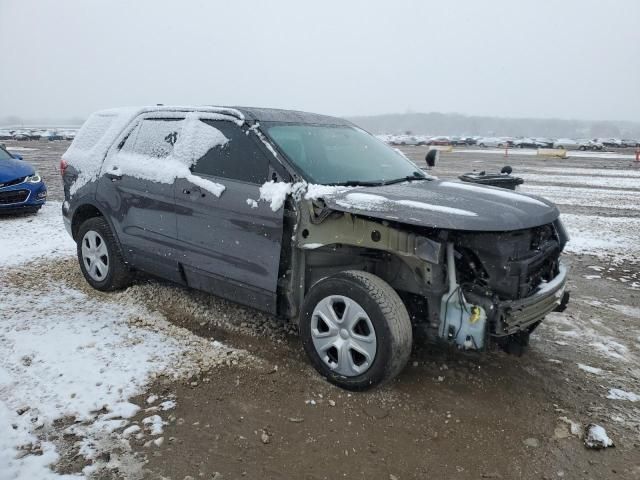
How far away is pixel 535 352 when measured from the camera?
3.95 metres

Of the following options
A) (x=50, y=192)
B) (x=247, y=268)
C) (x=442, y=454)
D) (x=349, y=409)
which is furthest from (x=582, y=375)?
(x=50, y=192)

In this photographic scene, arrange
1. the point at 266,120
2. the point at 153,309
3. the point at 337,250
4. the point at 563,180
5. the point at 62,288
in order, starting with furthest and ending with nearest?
1. the point at 563,180
2. the point at 62,288
3. the point at 153,309
4. the point at 266,120
5. the point at 337,250

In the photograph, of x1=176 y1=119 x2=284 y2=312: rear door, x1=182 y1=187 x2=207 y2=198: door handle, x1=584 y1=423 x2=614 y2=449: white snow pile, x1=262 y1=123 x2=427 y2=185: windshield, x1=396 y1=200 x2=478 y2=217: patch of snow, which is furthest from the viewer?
x1=182 y1=187 x2=207 y2=198: door handle

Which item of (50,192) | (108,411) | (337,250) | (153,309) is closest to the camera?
(108,411)

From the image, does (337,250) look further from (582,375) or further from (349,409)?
(582,375)

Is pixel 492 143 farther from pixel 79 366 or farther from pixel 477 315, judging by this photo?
pixel 79 366

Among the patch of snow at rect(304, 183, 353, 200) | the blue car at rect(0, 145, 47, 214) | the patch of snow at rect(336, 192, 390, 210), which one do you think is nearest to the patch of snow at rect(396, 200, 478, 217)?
the patch of snow at rect(336, 192, 390, 210)

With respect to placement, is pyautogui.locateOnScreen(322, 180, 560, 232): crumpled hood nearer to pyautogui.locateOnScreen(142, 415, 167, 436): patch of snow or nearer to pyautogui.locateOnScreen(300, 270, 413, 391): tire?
pyautogui.locateOnScreen(300, 270, 413, 391): tire

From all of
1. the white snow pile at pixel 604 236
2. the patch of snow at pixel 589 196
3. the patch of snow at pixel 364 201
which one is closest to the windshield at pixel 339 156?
the patch of snow at pixel 364 201

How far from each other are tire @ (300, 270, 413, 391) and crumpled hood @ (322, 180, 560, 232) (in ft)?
1.49

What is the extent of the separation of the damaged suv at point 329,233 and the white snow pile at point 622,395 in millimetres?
614

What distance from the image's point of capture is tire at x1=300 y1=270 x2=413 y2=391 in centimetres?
303

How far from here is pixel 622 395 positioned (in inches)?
132

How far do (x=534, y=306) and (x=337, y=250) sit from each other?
1.27m
